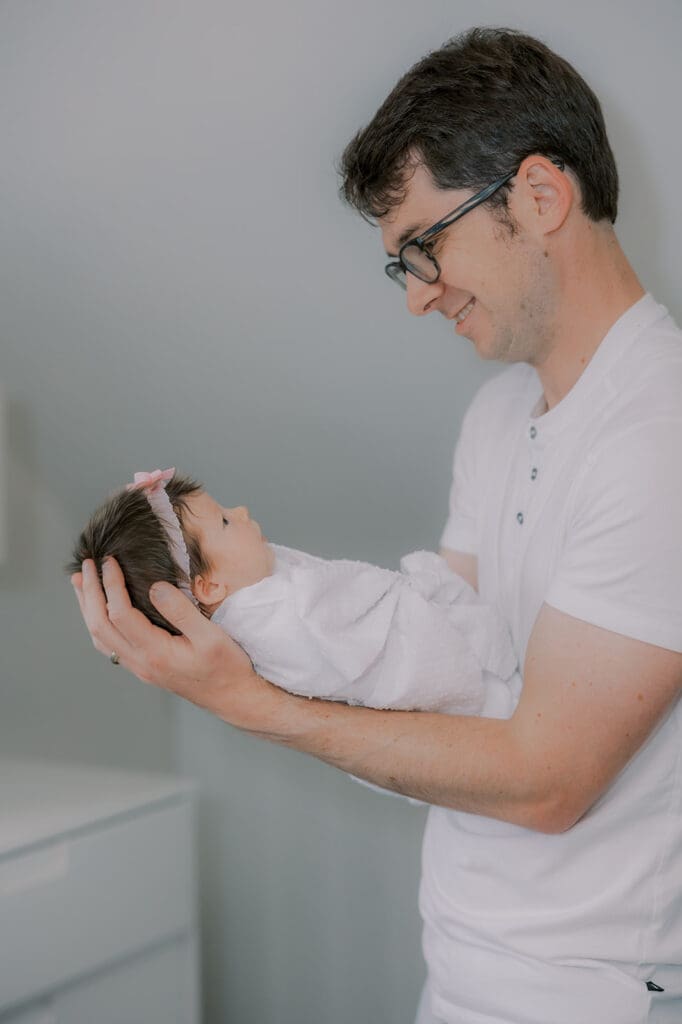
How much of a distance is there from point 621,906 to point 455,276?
2.43 feet

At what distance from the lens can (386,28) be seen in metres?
1.66

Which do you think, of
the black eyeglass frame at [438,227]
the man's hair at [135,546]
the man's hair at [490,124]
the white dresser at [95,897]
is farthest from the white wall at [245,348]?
the man's hair at [135,546]

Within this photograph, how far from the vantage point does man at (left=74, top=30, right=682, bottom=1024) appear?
107cm

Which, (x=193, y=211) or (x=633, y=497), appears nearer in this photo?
(x=633, y=497)

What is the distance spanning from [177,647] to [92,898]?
0.78 metres

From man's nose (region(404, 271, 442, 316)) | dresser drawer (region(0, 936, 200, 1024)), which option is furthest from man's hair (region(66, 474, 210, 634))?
dresser drawer (region(0, 936, 200, 1024))

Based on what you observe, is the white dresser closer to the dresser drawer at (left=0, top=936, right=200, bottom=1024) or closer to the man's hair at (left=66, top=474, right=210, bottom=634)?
the dresser drawer at (left=0, top=936, right=200, bottom=1024)

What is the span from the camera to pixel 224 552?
1288 mm

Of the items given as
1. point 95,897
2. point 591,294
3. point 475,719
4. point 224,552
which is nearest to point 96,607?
point 224,552

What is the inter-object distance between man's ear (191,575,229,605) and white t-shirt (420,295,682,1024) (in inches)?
14.4

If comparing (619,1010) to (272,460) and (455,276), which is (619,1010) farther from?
(272,460)

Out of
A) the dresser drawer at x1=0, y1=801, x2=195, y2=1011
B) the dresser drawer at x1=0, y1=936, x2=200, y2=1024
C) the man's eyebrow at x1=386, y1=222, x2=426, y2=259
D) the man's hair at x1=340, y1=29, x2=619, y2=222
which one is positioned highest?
the man's hair at x1=340, y1=29, x2=619, y2=222

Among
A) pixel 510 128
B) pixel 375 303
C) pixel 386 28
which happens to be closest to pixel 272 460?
pixel 375 303

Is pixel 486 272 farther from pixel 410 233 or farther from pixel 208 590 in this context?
pixel 208 590
